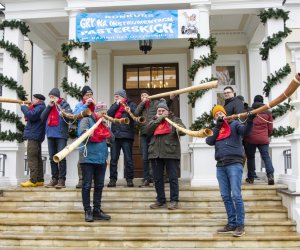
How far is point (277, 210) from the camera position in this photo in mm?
6039

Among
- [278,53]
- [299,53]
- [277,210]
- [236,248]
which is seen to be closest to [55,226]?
[236,248]

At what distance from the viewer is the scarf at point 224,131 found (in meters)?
5.46

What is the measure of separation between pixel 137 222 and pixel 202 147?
7.49 feet

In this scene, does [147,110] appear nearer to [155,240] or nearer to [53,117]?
[53,117]

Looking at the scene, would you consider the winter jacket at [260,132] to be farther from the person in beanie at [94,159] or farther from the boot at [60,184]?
the boot at [60,184]

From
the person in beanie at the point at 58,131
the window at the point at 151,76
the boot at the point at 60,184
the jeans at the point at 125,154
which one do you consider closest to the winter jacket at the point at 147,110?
the jeans at the point at 125,154

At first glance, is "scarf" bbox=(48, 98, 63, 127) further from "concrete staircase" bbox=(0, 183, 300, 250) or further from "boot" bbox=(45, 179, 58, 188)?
"concrete staircase" bbox=(0, 183, 300, 250)

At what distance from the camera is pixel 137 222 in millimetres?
5820

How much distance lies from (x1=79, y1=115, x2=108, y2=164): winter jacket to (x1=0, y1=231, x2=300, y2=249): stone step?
1.05 m

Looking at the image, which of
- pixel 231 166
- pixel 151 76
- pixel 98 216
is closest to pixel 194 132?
pixel 231 166

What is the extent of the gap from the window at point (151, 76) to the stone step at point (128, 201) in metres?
A: 4.60

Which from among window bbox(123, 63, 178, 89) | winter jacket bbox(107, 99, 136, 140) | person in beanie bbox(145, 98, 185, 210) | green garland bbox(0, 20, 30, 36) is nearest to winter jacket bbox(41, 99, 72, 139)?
winter jacket bbox(107, 99, 136, 140)

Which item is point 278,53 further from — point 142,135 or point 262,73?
point 142,135

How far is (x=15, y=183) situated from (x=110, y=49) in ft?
14.3
